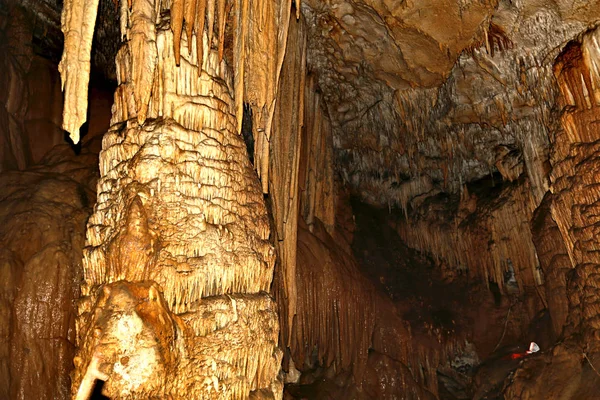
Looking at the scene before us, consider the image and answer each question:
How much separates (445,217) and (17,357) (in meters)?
7.79

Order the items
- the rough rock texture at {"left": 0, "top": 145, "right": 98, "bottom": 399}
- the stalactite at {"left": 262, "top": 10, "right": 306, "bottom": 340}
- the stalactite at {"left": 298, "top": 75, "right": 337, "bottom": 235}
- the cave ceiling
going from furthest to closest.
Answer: the stalactite at {"left": 298, "top": 75, "right": 337, "bottom": 235} < the cave ceiling < the stalactite at {"left": 262, "top": 10, "right": 306, "bottom": 340} < the rough rock texture at {"left": 0, "top": 145, "right": 98, "bottom": 399}

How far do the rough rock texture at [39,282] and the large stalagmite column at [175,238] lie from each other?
5.39ft

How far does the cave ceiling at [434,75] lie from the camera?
6.38 metres

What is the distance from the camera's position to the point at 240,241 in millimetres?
3988

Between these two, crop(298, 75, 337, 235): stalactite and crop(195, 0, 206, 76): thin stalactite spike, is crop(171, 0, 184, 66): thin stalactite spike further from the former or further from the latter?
crop(298, 75, 337, 235): stalactite

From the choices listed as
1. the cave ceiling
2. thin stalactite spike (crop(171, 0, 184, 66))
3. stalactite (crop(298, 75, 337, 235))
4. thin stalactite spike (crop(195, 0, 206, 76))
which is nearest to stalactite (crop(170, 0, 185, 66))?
thin stalactite spike (crop(171, 0, 184, 66))

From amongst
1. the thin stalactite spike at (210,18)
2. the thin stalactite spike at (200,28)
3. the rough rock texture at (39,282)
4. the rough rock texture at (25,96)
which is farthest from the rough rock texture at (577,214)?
the rough rock texture at (25,96)

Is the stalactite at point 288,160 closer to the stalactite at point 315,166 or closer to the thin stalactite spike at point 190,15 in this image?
the stalactite at point 315,166

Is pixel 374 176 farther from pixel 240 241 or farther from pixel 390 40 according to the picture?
pixel 240 241

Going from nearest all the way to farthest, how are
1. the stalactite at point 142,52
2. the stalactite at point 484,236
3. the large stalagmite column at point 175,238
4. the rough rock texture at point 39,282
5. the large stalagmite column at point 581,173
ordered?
1. the large stalagmite column at point 175,238
2. the stalactite at point 142,52
3. the rough rock texture at point 39,282
4. the large stalagmite column at point 581,173
5. the stalactite at point 484,236

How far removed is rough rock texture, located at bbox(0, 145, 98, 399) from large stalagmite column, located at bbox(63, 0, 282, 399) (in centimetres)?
164

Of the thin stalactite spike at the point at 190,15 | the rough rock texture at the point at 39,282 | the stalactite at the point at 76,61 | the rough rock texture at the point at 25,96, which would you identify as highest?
the rough rock texture at the point at 25,96

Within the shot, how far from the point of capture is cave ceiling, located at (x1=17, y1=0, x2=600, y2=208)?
20.9ft

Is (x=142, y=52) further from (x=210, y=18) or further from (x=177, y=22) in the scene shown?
(x=210, y=18)
